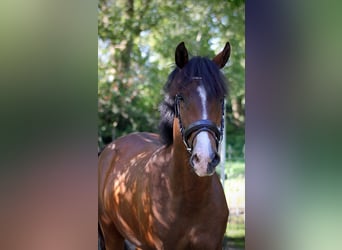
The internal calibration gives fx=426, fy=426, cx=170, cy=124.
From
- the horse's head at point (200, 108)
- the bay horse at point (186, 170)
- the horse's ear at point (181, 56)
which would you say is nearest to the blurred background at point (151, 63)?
the bay horse at point (186, 170)

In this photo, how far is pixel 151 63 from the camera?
6.45m

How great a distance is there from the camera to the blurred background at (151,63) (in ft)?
16.6

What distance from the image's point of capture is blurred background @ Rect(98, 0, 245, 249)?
5066mm

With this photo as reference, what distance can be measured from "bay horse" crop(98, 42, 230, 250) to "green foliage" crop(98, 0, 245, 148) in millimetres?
2491

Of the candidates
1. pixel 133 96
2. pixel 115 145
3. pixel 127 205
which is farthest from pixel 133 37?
pixel 127 205

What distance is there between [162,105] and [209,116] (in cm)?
49

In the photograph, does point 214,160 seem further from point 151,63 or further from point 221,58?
point 151,63

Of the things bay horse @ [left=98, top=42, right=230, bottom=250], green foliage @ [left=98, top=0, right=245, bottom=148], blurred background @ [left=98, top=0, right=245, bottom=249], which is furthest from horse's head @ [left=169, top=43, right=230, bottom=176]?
green foliage @ [left=98, top=0, right=245, bottom=148]

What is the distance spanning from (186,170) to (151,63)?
13.7 ft

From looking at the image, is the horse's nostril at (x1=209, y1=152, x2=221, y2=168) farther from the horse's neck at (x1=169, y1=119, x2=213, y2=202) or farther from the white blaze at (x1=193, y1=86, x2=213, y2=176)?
the horse's neck at (x1=169, y1=119, x2=213, y2=202)

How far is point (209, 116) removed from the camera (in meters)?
2.26

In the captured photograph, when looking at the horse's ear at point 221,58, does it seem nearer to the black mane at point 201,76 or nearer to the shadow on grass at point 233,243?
the black mane at point 201,76

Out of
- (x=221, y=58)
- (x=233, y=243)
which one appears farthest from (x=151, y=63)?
(x=221, y=58)
